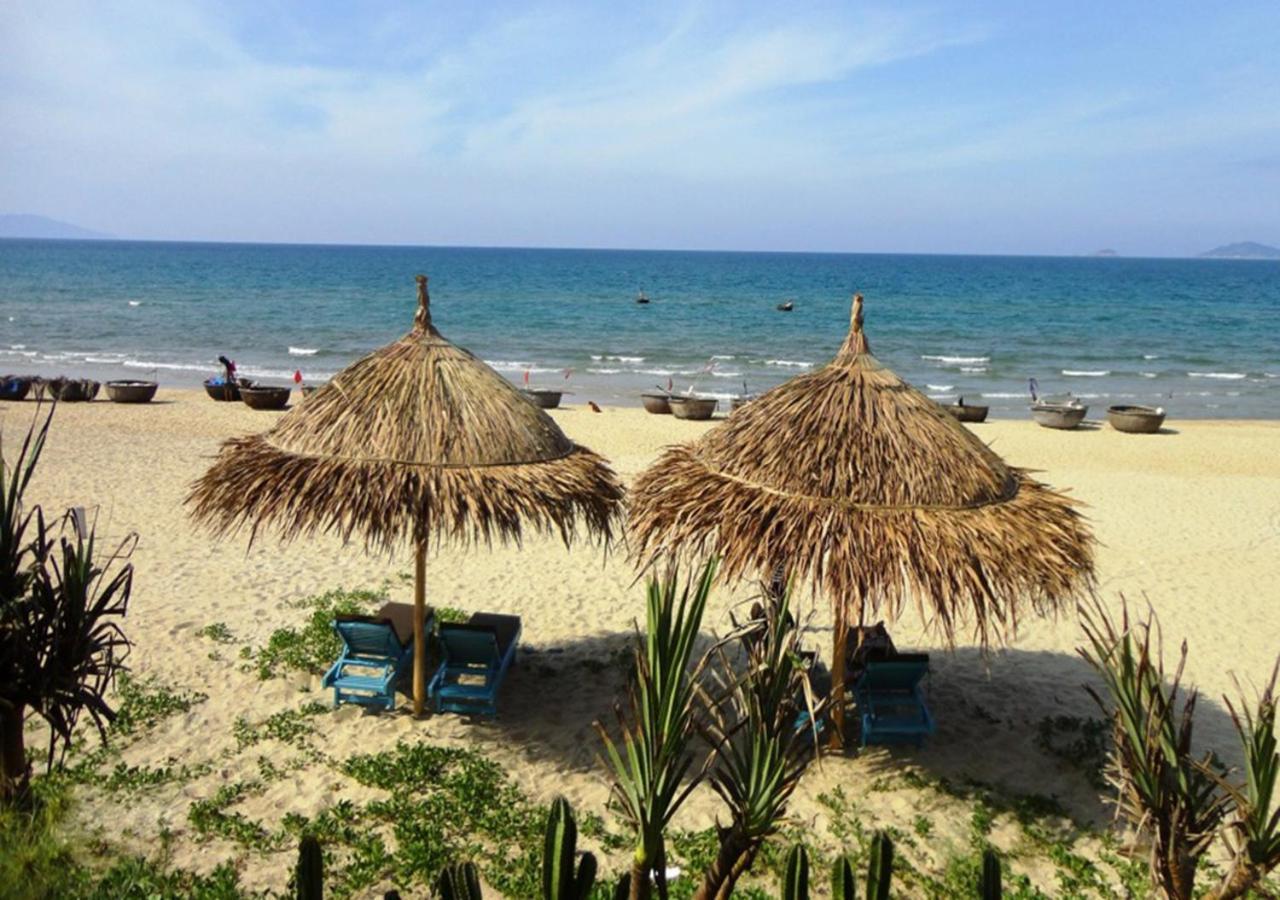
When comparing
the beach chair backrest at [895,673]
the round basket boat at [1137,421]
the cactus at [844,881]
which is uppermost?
the cactus at [844,881]

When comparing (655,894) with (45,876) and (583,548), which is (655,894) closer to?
(45,876)

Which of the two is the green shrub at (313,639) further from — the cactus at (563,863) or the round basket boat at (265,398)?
the round basket boat at (265,398)

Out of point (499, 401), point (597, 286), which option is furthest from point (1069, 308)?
point (499, 401)

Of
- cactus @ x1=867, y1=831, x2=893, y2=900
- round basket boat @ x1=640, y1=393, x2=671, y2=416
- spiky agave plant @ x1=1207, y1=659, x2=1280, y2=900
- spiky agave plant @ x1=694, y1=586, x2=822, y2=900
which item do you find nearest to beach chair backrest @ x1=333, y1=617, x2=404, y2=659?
spiky agave plant @ x1=694, y1=586, x2=822, y2=900

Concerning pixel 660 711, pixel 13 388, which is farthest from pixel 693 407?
pixel 660 711

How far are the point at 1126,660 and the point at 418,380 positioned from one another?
16.8ft

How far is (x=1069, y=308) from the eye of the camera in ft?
218

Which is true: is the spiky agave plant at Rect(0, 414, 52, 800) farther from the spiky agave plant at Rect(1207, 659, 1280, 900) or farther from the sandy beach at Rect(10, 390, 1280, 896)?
the spiky agave plant at Rect(1207, 659, 1280, 900)

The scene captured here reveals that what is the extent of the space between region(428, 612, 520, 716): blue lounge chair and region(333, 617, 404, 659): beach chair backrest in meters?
0.39

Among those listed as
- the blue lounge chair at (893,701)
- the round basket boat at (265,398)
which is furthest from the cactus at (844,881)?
the round basket boat at (265,398)

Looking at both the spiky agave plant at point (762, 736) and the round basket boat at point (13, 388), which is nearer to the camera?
the spiky agave plant at point (762, 736)

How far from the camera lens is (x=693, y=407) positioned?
22.9 metres

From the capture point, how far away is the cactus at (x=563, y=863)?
3230 mm

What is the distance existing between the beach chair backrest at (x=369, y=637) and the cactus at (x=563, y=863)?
4.29 metres
